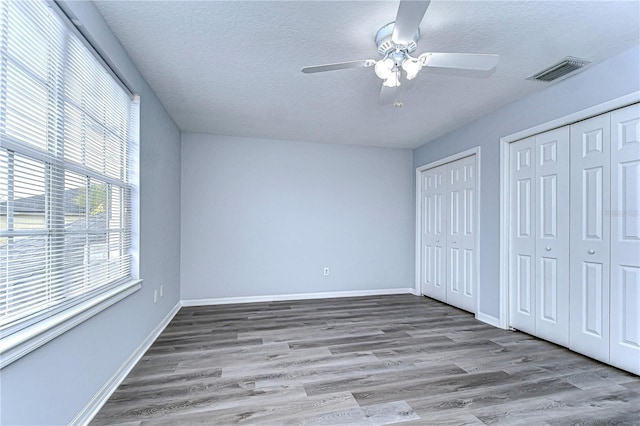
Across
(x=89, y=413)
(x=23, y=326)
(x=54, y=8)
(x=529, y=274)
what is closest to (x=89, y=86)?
(x=54, y=8)

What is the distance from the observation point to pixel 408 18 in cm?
141

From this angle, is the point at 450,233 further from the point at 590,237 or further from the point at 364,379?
the point at 364,379

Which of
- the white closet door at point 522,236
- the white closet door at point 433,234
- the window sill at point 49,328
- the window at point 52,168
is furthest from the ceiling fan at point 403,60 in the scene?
the white closet door at point 433,234

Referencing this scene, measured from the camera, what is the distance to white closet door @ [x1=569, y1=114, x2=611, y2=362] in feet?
7.74

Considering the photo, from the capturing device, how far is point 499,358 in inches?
98.3

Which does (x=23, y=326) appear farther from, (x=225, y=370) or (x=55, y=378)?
(x=225, y=370)

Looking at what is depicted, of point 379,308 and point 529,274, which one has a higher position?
point 529,274

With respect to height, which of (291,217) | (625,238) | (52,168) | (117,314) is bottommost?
(117,314)

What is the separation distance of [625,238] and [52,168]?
3775mm

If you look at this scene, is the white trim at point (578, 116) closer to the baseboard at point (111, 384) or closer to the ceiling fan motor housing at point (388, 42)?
the ceiling fan motor housing at point (388, 42)

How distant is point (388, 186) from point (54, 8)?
428 centimetres

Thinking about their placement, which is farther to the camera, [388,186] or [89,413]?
[388,186]

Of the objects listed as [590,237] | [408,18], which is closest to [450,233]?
[590,237]

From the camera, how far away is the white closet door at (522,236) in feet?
9.76
